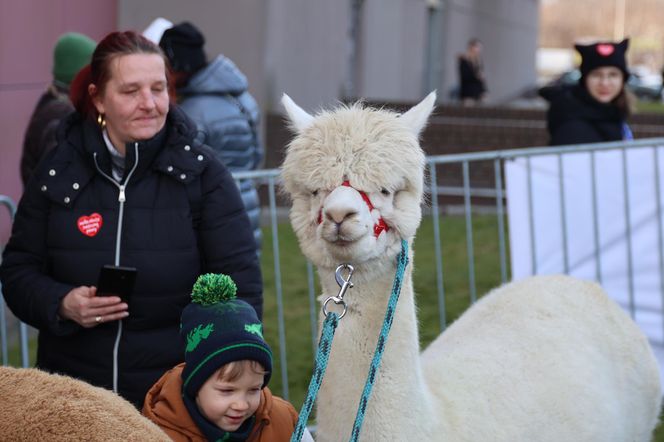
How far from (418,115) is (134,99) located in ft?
2.82

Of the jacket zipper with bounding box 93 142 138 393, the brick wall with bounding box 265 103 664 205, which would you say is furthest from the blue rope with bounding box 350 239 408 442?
the brick wall with bounding box 265 103 664 205

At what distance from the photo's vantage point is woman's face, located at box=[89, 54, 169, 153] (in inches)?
123

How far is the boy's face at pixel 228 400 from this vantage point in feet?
8.43

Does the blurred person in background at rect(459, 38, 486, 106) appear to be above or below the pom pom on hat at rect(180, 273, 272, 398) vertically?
above

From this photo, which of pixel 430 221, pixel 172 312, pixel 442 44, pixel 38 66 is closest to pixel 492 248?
pixel 430 221

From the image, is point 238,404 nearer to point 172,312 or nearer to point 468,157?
point 172,312

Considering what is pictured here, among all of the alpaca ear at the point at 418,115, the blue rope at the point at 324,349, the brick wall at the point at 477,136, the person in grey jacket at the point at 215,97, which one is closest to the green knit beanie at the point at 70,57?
the person in grey jacket at the point at 215,97

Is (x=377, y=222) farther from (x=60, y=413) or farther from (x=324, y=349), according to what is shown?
(x=60, y=413)

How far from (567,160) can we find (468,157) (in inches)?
20.2

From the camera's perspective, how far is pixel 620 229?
17.9 feet

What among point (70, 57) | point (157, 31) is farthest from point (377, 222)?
point (70, 57)

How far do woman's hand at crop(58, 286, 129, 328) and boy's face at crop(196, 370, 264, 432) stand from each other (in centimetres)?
54

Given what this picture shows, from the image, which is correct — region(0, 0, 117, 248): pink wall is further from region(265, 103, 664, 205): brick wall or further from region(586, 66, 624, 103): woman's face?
region(586, 66, 624, 103): woman's face

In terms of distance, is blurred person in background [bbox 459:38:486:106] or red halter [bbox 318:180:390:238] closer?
red halter [bbox 318:180:390:238]
